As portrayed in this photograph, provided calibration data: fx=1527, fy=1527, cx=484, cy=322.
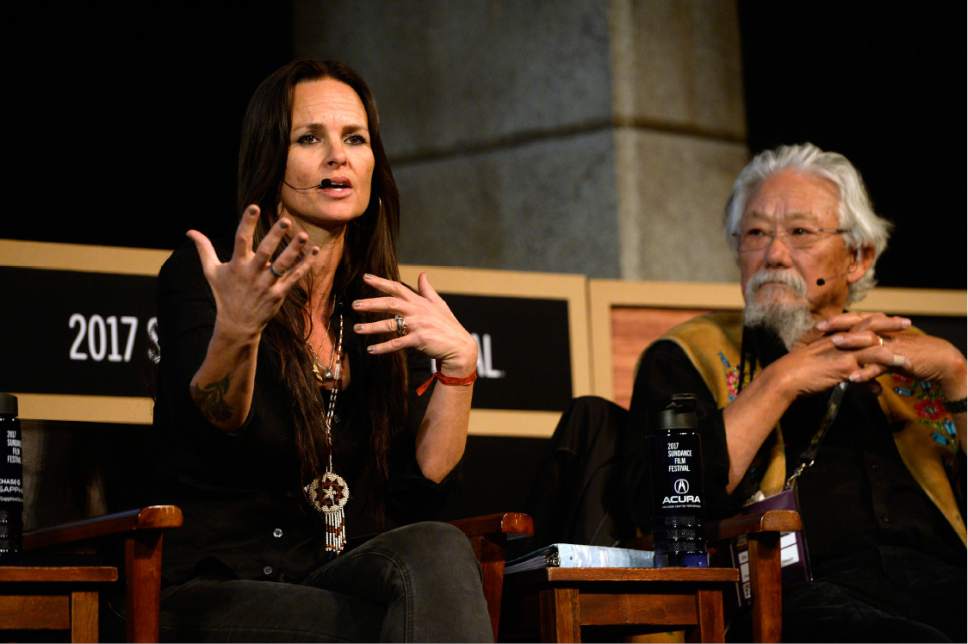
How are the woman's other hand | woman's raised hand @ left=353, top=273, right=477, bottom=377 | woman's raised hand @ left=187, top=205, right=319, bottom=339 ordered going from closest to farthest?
1. woman's raised hand @ left=187, top=205, right=319, bottom=339
2. woman's raised hand @ left=353, top=273, right=477, bottom=377
3. the woman's other hand

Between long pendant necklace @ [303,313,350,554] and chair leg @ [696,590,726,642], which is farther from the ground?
long pendant necklace @ [303,313,350,554]

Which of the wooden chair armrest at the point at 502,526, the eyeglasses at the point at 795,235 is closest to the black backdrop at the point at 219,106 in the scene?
the eyeglasses at the point at 795,235

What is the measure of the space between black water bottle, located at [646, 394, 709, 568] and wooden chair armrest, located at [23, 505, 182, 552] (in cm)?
90

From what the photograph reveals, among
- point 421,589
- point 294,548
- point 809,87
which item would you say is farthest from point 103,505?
point 809,87

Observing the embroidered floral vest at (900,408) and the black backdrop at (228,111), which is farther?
the black backdrop at (228,111)

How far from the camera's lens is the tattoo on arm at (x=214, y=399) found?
7.64ft

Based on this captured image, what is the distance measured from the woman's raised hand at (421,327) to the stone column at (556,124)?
203cm

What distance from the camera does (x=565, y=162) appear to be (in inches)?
183

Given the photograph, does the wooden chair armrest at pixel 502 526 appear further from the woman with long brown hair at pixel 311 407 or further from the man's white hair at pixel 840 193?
the man's white hair at pixel 840 193

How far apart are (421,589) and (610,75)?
2.66 metres

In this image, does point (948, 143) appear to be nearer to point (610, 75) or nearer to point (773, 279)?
point (610, 75)

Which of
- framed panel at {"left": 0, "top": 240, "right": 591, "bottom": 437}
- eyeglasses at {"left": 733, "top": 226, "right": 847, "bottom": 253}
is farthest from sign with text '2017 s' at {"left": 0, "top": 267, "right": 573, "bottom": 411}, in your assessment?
eyeglasses at {"left": 733, "top": 226, "right": 847, "bottom": 253}

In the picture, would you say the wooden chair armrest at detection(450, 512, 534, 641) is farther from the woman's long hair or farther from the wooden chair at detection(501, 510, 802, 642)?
the woman's long hair

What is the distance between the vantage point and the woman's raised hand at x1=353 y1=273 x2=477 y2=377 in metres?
2.40
